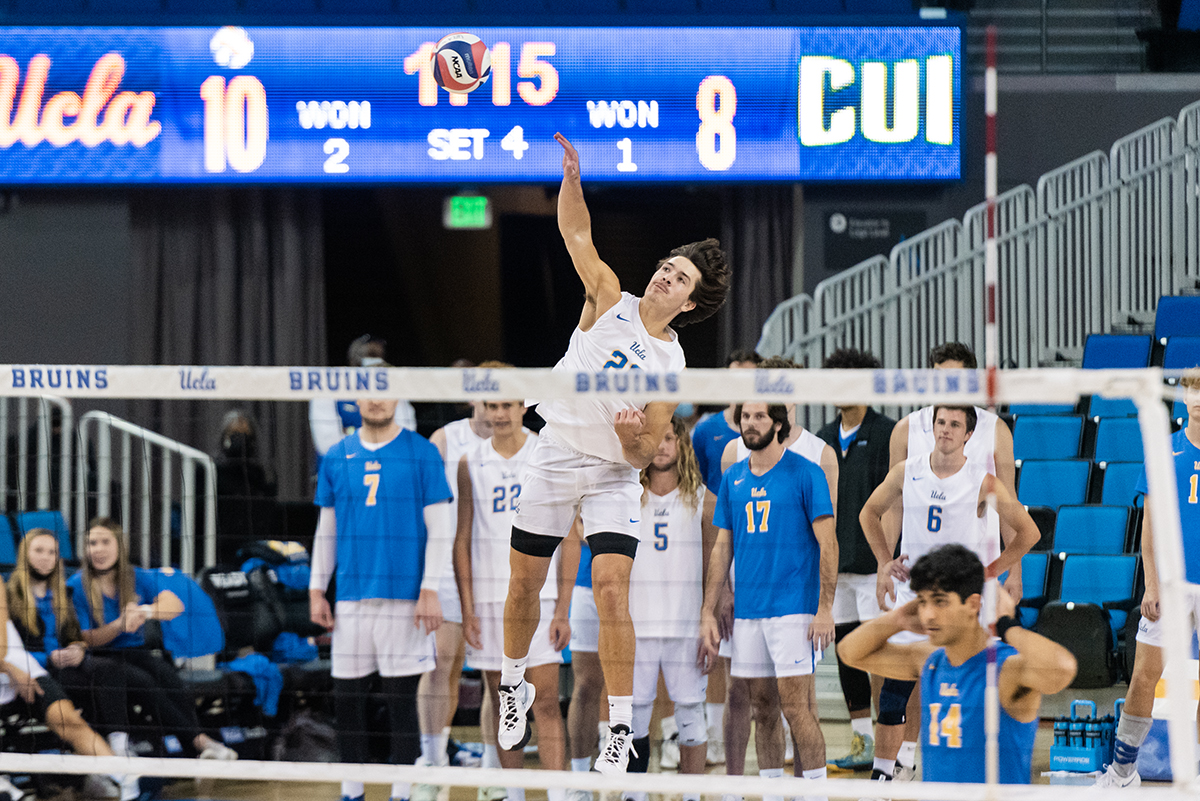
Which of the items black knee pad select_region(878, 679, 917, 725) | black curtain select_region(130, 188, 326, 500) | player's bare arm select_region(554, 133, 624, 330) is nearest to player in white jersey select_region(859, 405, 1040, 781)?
black knee pad select_region(878, 679, 917, 725)

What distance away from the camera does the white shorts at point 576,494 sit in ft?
15.0

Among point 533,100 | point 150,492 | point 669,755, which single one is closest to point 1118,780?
point 669,755

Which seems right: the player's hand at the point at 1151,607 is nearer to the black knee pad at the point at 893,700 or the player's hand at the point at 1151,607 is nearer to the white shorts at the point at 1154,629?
the white shorts at the point at 1154,629

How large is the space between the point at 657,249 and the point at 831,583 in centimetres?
681

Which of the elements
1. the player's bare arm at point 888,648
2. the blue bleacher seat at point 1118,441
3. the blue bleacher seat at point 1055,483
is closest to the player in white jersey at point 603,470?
the player's bare arm at point 888,648

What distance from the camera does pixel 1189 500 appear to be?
5629 millimetres

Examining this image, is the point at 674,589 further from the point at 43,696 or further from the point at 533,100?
the point at 533,100

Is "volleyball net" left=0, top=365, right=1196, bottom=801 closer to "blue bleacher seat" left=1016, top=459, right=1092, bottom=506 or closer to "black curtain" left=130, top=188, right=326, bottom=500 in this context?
"blue bleacher seat" left=1016, top=459, right=1092, bottom=506

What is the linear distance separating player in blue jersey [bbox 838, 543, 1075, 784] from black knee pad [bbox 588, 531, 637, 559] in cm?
87

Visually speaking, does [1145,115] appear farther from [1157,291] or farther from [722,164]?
[722,164]

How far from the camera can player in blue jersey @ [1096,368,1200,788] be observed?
216 inches

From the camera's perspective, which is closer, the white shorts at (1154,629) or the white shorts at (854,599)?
the white shorts at (1154,629)

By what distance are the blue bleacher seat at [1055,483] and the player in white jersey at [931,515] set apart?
3054 millimetres

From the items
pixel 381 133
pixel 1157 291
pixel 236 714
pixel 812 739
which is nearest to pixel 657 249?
pixel 381 133
